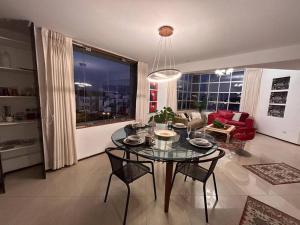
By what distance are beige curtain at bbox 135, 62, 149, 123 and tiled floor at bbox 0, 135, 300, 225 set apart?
184 cm

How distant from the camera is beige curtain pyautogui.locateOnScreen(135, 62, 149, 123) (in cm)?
405

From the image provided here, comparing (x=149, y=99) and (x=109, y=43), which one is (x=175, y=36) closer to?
(x=109, y=43)

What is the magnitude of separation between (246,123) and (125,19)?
5.68 metres

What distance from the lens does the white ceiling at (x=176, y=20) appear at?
1.55 meters


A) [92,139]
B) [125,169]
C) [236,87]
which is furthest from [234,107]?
[125,169]

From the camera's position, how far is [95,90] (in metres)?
3.23

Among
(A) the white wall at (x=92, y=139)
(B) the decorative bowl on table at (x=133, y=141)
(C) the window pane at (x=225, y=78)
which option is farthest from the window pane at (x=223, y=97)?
(B) the decorative bowl on table at (x=133, y=141)

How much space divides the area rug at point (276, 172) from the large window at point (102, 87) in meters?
3.26

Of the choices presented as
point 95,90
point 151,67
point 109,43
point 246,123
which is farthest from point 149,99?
point 246,123

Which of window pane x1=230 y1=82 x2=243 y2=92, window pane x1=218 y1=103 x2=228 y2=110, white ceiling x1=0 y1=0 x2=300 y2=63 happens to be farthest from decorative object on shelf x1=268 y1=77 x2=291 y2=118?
white ceiling x1=0 y1=0 x2=300 y2=63

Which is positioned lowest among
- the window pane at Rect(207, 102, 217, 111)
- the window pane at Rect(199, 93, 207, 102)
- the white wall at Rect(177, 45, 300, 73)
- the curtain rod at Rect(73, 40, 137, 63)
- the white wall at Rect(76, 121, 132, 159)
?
the white wall at Rect(76, 121, 132, 159)

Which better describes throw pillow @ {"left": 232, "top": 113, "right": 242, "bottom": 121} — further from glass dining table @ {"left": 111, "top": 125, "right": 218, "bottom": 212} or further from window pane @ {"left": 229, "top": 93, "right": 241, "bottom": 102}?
glass dining table @ {"left": 111, "top": 125, "right": 218, "bottom": 212}

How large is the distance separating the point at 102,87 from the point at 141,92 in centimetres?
119

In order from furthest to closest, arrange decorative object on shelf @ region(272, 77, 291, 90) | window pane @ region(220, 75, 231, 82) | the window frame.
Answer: window pane @ region(220, 75, 231, 82), decorative object on shelf @ region(272, 77, 291, 90), the window frame
